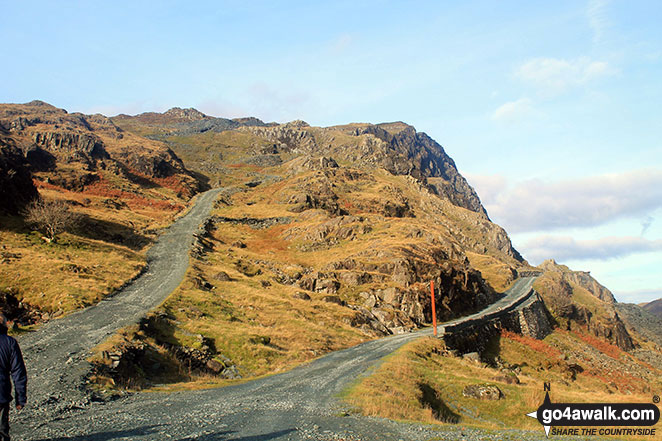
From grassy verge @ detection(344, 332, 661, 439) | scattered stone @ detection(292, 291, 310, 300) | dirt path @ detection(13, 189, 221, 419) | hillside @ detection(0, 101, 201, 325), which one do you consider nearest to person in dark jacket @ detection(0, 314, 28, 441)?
dirt path @ detection(13, 189, 221, 419)

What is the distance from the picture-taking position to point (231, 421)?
1331 cm

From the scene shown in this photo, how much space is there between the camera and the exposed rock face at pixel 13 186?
1770 inches

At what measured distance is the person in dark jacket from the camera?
9.03 metres

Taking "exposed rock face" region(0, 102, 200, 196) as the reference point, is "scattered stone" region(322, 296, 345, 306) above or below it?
below

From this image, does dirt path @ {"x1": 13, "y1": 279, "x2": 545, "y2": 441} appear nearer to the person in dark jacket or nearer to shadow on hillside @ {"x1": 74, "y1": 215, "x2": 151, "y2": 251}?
the person in dark jacket

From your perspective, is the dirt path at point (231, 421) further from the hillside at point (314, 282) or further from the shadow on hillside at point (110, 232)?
the shadow on hillside at point (110, 232)

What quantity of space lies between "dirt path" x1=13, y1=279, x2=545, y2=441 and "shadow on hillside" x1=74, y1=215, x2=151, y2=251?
137 feet

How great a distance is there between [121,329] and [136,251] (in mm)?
29365

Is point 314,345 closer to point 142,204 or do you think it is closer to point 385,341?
point 385,341

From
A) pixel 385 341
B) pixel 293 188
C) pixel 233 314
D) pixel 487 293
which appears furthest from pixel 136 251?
pixel 487 293

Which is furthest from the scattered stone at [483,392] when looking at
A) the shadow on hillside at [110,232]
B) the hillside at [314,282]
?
the shadow on hillside at [110,232]

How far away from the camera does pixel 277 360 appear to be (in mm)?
27531

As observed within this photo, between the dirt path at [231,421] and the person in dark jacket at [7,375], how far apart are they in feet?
7.39

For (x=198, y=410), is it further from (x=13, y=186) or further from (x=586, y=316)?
(x=586, y=316)
